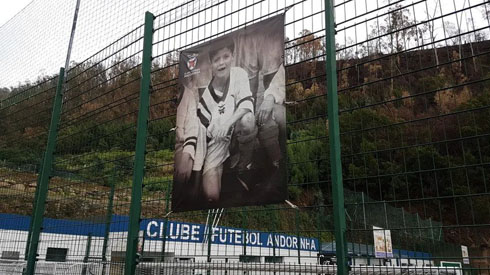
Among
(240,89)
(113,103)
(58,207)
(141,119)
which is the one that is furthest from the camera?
(58,207)

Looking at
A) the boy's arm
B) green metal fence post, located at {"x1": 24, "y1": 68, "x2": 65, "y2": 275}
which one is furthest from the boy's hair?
green metal fence post, located at {"x1": 24, "y1": 68, "x2": 65, "y2": 275}

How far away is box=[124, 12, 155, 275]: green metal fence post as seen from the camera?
436 cm

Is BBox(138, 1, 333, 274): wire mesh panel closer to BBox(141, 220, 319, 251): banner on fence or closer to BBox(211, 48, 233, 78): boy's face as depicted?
BBox(141, 220, 319, 251): banner on fence

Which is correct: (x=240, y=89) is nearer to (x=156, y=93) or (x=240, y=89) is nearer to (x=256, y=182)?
(x=256, y=182)

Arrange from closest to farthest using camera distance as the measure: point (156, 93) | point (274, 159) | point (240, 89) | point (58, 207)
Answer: point (274, 159) < point (240, 89) < point (156, 93) < point (58, 207)

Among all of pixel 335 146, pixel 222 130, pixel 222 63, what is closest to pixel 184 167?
pixel 222 130

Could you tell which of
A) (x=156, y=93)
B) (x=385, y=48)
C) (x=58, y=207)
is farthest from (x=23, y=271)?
(x=385, y=48)

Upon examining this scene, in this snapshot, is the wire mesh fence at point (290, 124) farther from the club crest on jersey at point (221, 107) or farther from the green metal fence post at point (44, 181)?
the club crest on jersey at point (221, 107)

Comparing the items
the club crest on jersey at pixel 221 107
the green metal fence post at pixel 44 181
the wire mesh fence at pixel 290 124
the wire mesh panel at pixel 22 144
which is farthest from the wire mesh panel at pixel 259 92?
the wire mesh panel at pixel 22 144

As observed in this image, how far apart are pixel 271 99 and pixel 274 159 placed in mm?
520

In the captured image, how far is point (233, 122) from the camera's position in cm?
396

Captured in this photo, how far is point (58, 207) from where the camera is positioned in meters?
6.65

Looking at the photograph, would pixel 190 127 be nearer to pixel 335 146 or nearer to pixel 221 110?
pixel 221 110

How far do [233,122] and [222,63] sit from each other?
664 mm
